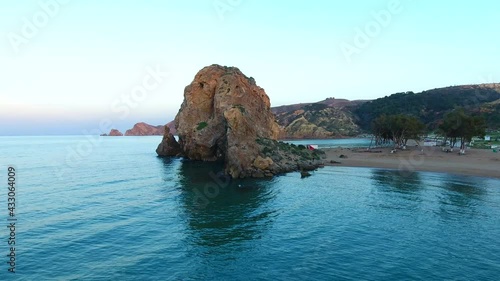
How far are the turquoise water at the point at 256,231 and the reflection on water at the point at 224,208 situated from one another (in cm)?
16

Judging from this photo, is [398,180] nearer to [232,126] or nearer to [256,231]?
[232,126]

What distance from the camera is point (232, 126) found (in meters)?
67.8

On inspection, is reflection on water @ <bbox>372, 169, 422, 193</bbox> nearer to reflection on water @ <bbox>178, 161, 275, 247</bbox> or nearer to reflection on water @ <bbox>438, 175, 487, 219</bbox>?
reflection on water @ <bbox>438, 175, 487, 219</bbox>

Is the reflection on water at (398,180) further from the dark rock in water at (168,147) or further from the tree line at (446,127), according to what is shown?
the dark rock in water at (168,147)

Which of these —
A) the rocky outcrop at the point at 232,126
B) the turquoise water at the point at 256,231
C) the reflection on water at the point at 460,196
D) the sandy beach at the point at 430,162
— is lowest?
the turquoise water at the point at 256,231

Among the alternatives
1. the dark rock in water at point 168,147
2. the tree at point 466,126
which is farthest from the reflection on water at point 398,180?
the dark rock in water at point 168,147

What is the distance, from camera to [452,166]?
242 feet

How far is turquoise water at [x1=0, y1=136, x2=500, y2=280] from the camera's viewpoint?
2289 cm

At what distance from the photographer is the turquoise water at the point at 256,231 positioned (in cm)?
2289

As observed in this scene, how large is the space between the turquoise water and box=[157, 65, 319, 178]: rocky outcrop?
35.0 ft

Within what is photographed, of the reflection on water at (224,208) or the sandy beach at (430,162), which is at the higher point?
the sandy beach at (430,162)

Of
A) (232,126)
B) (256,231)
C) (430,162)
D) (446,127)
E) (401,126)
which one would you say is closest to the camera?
(256,231)

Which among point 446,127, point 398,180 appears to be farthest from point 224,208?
point 446,127

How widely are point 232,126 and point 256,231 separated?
38.4 m
